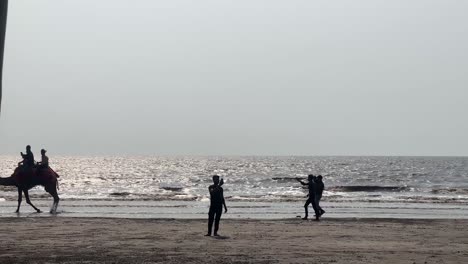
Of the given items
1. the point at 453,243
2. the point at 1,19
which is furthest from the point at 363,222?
the point at 1,19

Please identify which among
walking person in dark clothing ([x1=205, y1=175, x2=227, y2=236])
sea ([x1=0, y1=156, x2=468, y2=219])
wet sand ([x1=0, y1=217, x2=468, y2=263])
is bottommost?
sea ([x1=0, y1=156, x2=468, y2=219])

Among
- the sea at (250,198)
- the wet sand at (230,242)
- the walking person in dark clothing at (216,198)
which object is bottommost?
the sea at (250,198)

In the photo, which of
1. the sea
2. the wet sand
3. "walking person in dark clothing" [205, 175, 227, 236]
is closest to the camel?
the sea

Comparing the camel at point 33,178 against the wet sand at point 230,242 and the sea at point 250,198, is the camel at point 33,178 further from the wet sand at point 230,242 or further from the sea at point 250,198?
the wet sand at point 230,242

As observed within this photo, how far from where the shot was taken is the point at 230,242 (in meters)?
15.5

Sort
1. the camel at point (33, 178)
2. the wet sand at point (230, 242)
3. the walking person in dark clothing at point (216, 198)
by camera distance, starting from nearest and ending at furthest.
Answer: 1. the wet sand at point (230, 242)
2. the walking person in dark clothing at point (216, 198)
3. the camel at point (33, 178)

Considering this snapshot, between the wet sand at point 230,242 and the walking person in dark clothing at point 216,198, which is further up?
the walking person in dark clothing at point 216,198

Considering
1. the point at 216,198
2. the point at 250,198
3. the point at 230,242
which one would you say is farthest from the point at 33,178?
the point at 250,198

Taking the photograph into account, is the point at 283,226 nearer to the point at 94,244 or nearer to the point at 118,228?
the point at 118,228

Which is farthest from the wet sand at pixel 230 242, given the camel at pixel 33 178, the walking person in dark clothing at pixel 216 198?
the camel at pixel 33 178

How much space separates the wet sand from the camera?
12.8 meters

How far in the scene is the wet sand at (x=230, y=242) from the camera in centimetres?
1278

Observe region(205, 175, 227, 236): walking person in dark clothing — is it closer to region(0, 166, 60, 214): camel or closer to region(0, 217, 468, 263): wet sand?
region(0, 217, 468, 263): wet sand

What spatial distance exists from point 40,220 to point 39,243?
7.06m
